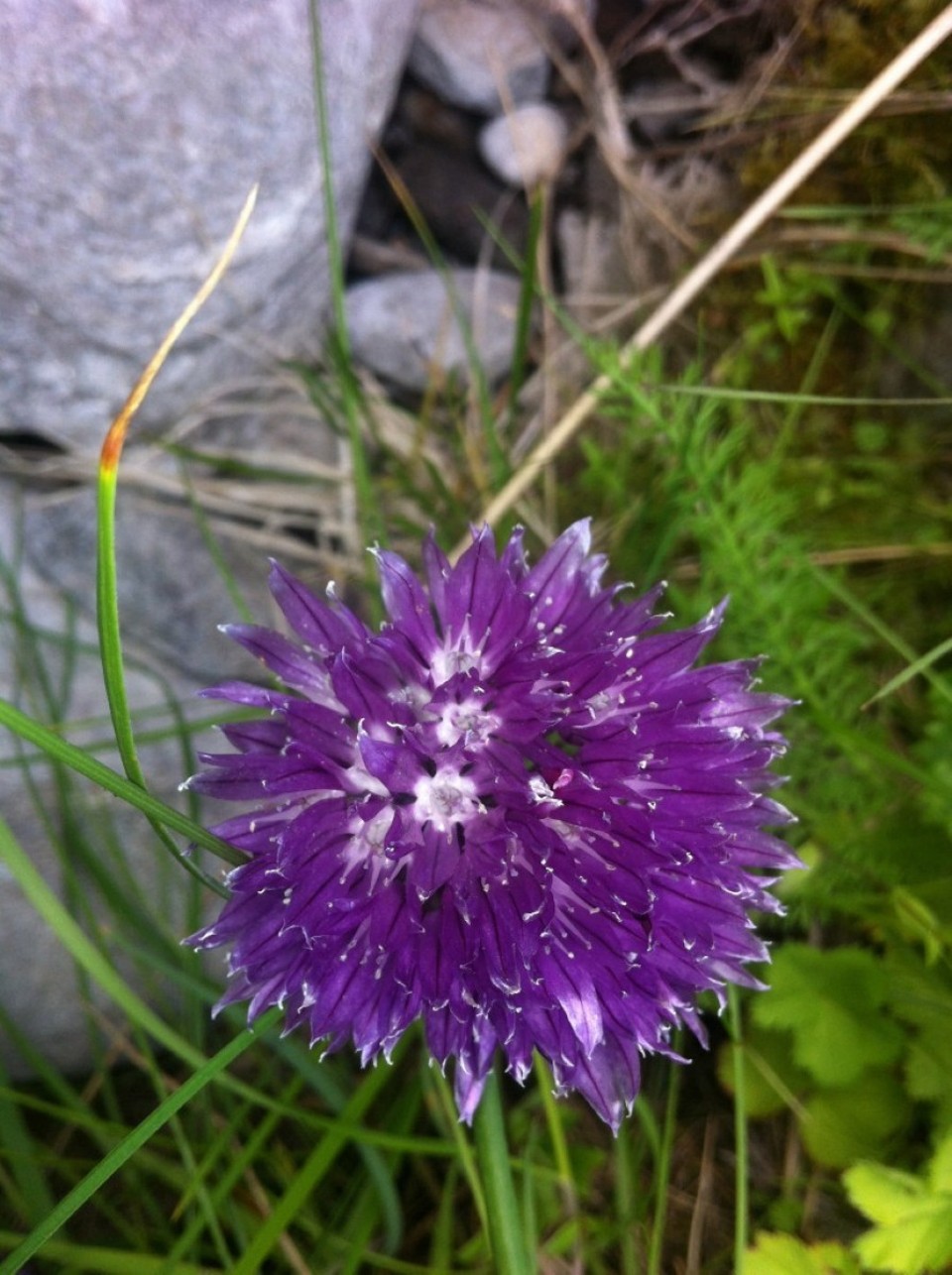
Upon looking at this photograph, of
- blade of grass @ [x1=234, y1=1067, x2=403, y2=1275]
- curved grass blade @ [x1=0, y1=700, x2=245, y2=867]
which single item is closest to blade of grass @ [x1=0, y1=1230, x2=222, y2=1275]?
blade of grass @ [x1=234, y1=1067, x2=403, y2=1275]

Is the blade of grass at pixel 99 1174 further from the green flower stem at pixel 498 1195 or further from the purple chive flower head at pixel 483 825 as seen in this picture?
the green flower stem at pixel 498 1195

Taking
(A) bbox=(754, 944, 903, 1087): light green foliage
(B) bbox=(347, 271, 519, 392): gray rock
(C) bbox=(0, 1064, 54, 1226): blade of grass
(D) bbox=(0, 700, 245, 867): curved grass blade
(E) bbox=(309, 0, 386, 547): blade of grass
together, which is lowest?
(C) bbox=(0, 1064, 54, 1226): blade of grass

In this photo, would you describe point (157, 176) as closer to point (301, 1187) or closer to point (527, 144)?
point (527, 144)

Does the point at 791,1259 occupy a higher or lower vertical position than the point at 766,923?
lower

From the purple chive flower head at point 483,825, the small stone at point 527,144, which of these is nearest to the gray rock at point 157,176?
the small stone at point 527,144

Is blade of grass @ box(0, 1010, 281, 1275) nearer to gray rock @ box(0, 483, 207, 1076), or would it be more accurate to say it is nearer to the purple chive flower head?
the purple chive flower head

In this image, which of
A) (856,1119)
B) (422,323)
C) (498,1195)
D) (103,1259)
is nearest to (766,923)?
(856,1119)

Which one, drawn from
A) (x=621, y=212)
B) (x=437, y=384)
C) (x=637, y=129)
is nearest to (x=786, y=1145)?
(x=437, y=384)
